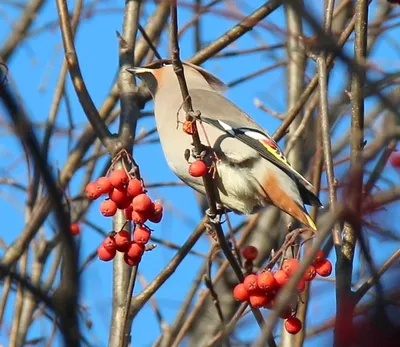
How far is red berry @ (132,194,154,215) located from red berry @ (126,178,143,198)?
0.07 ft

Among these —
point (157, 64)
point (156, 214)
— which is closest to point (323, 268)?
point (156, 214)

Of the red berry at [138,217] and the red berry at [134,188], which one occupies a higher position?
the red berry at [134,188]

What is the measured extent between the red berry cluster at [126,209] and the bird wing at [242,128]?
777 millimetres

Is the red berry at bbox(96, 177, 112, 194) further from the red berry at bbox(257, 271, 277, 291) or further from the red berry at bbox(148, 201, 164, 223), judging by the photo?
the red berry at bbox(257, 271, 277, 291)

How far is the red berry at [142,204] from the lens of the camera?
8.14 ft

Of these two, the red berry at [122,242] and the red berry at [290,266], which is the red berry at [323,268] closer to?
the red berry at [290,266]

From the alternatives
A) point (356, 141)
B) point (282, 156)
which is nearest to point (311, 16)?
point (356, 141)

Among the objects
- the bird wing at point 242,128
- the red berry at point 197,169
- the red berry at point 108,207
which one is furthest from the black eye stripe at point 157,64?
the red berry at point 108,207

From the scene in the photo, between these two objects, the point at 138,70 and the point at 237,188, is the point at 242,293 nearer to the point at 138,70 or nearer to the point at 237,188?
the point at 237,188

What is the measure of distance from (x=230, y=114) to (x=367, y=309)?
2.72 metres

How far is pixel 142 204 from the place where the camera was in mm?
2480

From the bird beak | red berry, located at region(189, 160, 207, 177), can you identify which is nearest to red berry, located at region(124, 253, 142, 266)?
red berry, located at region(189, 160, 207, 177)

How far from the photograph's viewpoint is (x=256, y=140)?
3400 mm

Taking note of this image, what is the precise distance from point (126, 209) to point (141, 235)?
92mm
